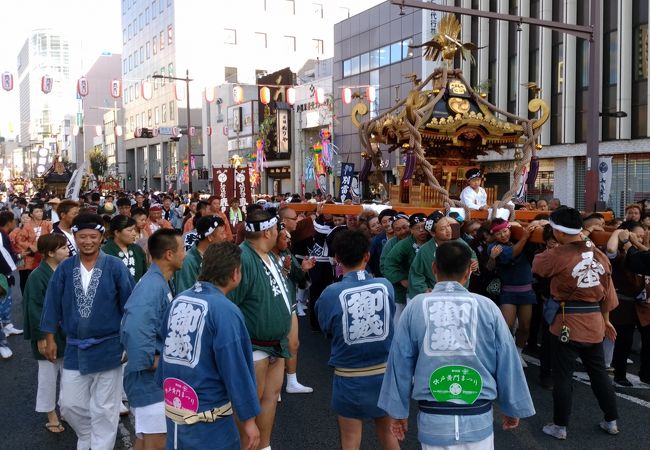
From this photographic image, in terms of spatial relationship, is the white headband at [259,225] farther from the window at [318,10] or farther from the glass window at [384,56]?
the window at [318,10]

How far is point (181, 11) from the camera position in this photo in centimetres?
5116

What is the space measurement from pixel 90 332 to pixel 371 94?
1001 inches

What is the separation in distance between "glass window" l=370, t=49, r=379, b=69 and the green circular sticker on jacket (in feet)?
101

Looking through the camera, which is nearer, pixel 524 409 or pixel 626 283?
pixel 524 409

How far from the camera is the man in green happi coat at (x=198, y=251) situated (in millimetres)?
4570

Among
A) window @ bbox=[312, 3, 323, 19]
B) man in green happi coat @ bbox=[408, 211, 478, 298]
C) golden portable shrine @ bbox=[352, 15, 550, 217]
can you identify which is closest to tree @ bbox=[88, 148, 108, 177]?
window @ bbox=[312, 3, 323, 19]

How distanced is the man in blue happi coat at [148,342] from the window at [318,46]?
56005 millimetres

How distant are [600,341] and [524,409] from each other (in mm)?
2075

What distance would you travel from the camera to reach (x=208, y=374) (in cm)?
289

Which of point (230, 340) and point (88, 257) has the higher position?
point (88, 257)

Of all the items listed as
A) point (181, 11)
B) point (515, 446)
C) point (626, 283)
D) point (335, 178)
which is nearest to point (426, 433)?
point (515, 446)

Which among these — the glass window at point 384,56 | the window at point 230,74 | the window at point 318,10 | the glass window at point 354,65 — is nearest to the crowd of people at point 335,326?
the glass window at point 384,56

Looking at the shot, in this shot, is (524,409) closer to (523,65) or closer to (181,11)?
(523,65)

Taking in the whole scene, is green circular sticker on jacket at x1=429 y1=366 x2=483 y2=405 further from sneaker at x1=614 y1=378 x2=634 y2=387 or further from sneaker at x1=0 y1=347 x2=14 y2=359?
sneaker at x1=0 y1=347 x2=14 y2=359
